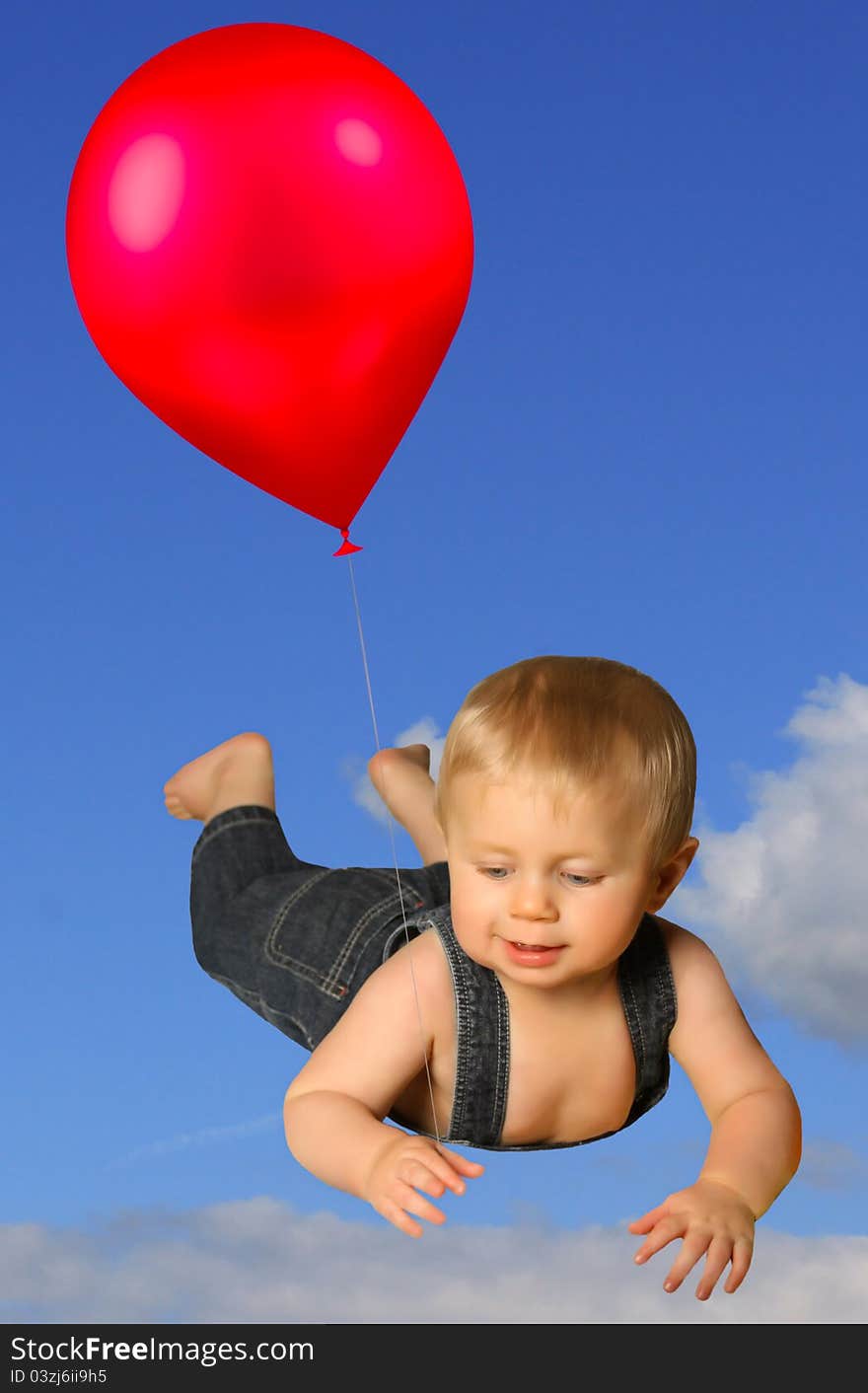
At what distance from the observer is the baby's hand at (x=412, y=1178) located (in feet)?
9.33

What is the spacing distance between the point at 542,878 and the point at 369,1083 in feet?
1.56

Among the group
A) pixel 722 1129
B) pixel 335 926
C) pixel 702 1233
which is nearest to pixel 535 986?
pixel 722 1129

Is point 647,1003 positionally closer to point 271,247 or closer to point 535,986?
point 535,986

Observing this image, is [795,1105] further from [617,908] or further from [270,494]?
[270,494]

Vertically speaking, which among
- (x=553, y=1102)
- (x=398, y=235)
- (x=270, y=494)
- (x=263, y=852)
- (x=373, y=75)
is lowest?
(x=553, y=1102)

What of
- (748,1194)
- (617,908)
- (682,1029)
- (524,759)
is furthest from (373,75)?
(748,1194)

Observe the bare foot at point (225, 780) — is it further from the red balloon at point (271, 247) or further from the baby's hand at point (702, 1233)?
the baby's hand at point (702, 1233)

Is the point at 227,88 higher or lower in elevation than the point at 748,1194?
higher

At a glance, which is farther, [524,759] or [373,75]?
[373,75]

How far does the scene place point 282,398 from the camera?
3227 millimetres

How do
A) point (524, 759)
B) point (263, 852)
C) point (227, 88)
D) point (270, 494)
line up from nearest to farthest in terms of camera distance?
1. point (524, 759)
2. point (227, 88)
3. point (270, 494)
4. point (263, 852)

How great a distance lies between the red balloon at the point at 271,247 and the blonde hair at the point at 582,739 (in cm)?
57

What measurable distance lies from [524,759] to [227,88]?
1.18 m

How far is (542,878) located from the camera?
2.95 m
